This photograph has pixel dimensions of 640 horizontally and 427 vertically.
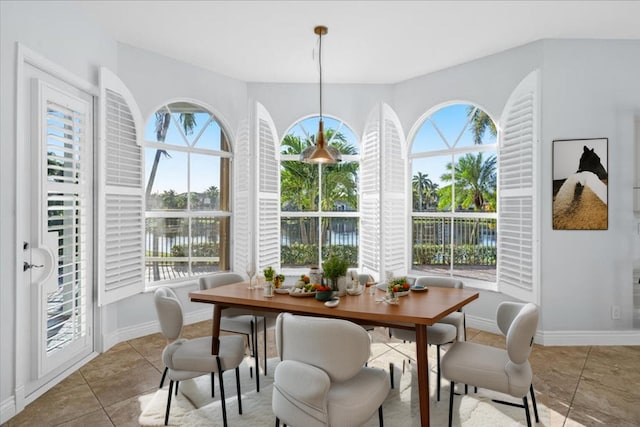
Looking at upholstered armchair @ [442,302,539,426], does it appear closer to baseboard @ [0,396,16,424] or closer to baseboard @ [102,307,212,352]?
baseboard @ [0,396,16,424]

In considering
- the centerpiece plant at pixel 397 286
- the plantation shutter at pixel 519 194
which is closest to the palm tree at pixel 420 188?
the plantation shutter at pixel 519 194

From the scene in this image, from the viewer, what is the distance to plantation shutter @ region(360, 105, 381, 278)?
4.80 m

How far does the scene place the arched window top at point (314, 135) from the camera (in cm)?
532

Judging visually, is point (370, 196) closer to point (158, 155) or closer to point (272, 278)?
point (272, 278)

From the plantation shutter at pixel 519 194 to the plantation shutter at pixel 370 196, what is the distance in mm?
1378

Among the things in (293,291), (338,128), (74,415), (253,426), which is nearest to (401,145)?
(338,128)

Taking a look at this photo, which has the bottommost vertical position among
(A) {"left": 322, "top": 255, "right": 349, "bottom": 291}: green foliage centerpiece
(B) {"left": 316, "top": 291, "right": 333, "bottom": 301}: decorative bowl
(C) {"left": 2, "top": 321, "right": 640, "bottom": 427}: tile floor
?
(C) {"left": 2, "top": 321, "right": 640, "bottom": 427}: tile floor

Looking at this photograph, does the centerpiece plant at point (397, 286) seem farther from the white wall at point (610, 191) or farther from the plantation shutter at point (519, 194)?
the white wall at point (610, 191)

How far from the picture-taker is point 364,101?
5.25m

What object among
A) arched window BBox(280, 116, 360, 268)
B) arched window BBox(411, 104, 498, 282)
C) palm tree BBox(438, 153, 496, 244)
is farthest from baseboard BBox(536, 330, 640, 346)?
arched window BBox(280, 116, 360, 268)

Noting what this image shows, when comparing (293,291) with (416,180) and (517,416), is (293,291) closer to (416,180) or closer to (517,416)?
(517,416)

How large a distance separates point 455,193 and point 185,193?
3.31 m

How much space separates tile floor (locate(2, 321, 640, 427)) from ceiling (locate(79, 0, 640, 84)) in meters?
3.07

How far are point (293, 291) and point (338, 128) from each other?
3.12 m
